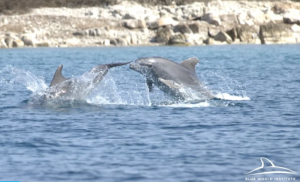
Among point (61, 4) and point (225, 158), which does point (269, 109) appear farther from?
point (61, 4)

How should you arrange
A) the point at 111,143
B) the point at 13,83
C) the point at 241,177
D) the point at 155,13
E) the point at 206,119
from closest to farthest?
1. the point at 241,177
2. the point at 111,143
3. the point at 206,119
4. the point at 13,83
5. the point at 155,13

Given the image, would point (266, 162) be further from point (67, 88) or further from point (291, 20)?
point (291, 20)

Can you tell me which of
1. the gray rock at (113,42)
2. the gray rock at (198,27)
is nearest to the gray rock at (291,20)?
the gray rock at (198,27)

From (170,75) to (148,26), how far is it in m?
61.3

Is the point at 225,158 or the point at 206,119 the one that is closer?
the point at 225,158

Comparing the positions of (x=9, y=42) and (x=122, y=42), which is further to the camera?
(x=122, y=42)

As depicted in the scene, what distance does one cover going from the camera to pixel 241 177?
36.7ft

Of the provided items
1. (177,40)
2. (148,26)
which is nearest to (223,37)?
(177,40)

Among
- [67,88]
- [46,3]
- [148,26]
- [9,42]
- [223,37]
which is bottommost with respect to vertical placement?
[223,37]

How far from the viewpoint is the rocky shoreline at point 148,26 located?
7656 cm

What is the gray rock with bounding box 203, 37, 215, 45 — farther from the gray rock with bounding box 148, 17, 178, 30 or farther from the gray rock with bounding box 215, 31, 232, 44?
the gray rock with bounding box 148, 17, 178, 30

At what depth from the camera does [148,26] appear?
8050 cm

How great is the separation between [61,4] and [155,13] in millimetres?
15001

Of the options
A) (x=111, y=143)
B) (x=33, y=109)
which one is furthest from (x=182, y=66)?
(x=111, y=143)
